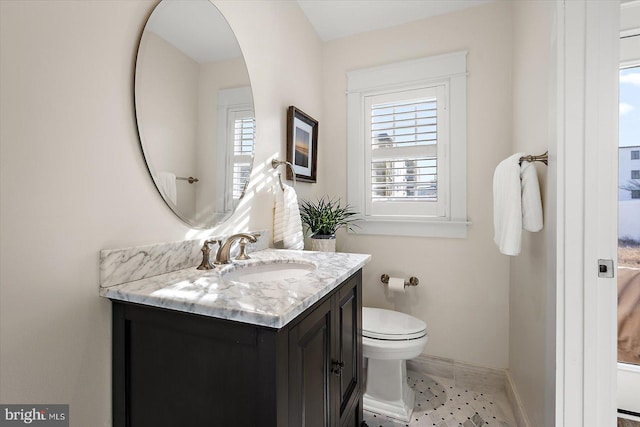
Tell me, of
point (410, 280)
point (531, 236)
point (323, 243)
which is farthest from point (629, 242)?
point (323, 243)

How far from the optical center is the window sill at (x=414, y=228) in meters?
1.98

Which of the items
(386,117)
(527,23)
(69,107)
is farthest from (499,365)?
(69,107)

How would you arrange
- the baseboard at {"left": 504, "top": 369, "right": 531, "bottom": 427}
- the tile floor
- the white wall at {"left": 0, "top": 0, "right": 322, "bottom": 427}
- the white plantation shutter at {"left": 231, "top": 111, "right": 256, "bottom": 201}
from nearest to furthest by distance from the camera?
the white wall at {"left": 0, "top": 0, "right": 322, "bottom": 427}
the white plantation shutter at {"left": 231, "top": 111, "right": 256, "bottom": 201}
the baseboard at {"left": 504, "top": 369, "right": 531, "bottom": 427}
the tile floor

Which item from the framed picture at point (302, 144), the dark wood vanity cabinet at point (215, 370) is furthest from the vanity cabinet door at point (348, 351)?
the framed picture at point (302, 144)

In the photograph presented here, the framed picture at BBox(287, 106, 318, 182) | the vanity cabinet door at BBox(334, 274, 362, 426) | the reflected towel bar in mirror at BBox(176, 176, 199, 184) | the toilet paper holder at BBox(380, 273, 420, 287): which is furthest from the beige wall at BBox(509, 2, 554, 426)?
the reflected towel bar in mirror at BBox(176, 176, 199, 184)

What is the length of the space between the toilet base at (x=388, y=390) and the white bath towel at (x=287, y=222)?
2.80 ft

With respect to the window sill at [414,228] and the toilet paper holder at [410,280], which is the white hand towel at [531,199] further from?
the toilet paper holder at [410,280]

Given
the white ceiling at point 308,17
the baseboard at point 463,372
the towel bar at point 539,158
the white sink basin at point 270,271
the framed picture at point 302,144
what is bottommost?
the baseboard at point 463,372

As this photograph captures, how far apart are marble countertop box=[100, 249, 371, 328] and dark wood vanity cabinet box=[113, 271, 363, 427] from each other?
→ 0.12 feet

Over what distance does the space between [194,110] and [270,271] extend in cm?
72

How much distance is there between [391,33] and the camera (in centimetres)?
217

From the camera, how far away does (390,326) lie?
1781mm

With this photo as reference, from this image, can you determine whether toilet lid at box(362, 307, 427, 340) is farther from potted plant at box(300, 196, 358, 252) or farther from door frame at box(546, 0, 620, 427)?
door frame at box(546, 0, 620, 427)

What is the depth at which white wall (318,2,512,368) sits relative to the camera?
1.88m
